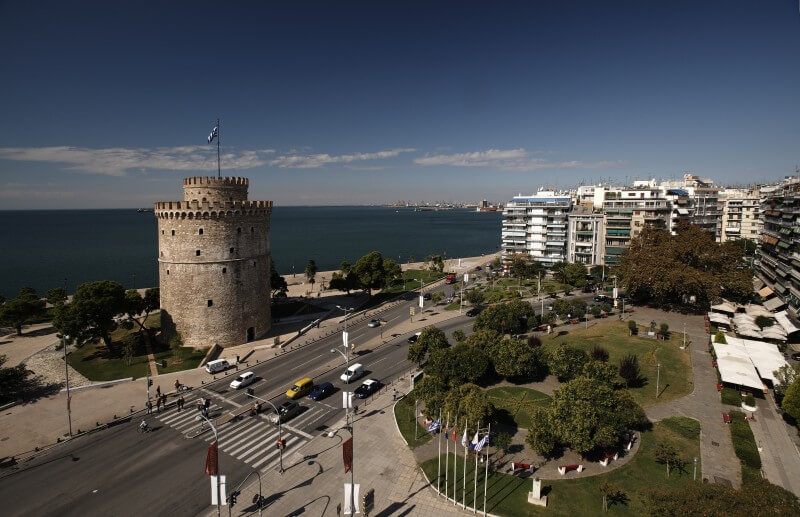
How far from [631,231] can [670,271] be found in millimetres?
38480

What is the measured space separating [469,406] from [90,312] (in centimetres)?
4335

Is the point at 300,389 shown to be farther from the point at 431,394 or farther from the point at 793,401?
the point at 793,401

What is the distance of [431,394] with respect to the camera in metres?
32.8

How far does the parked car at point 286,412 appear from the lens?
36.2 meters

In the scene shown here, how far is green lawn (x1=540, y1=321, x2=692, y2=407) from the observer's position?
1549 inches

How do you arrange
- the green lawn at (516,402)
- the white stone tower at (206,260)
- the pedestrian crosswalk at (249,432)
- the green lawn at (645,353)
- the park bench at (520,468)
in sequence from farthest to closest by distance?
the white stone tower at (206,260), the green lawn at (645,353), the green lawn at (516,402), the pedestrian crosswalk at (249,432), the park bench at (520,468)

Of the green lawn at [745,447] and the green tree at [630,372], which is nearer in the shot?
the green lawn at [745,447]

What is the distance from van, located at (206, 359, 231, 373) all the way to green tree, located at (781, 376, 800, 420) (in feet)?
170

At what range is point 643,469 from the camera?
92.4ft

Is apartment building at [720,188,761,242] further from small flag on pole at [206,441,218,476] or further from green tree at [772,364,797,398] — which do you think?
small flag on pole at [206,441,218,476]

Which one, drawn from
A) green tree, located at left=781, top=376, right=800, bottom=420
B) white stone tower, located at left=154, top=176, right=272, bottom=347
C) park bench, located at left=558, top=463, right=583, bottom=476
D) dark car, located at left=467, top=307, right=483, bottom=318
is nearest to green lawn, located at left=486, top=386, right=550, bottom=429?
park bench, located at left=558, top=463, right=583, bottom=476

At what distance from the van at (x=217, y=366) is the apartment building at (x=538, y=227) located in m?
77.5

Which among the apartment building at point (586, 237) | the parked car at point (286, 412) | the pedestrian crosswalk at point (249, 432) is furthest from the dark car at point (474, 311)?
the apartment building at point (586, 237)

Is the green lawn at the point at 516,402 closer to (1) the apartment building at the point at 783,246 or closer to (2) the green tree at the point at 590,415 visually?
(2) the green tree at the point at 590,415
